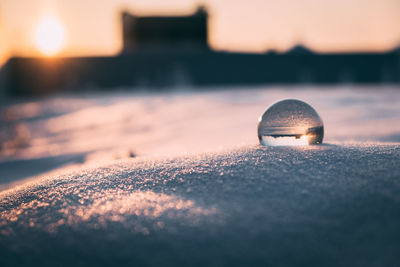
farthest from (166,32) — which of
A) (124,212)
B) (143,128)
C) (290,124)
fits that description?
(124,212)

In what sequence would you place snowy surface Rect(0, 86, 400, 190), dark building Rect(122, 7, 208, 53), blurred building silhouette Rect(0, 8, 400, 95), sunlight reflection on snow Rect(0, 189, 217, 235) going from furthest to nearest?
dark building Rect(122, 7, 208, 53), blurred building silhouette Rect(0, 8, 400, 95), snowy surface Rect(0, 86, 400, 190), sunlight reflection on snow Rect(0, 189, 217, 235)

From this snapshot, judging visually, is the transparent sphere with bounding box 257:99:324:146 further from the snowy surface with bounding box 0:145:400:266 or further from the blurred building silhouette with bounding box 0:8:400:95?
the blurred building silhouette with bounding box 0:8:400:95

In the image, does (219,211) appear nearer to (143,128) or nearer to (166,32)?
(143,128)

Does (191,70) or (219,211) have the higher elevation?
(191,70)

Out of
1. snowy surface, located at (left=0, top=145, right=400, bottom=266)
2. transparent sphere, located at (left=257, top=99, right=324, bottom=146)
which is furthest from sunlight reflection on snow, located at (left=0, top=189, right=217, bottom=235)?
transparent sphere, located at (left=257, top=99, right=324, bottom=146)

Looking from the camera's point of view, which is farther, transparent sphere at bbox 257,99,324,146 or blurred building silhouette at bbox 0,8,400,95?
blurred building silhouette at bbox 0,8,400,95
